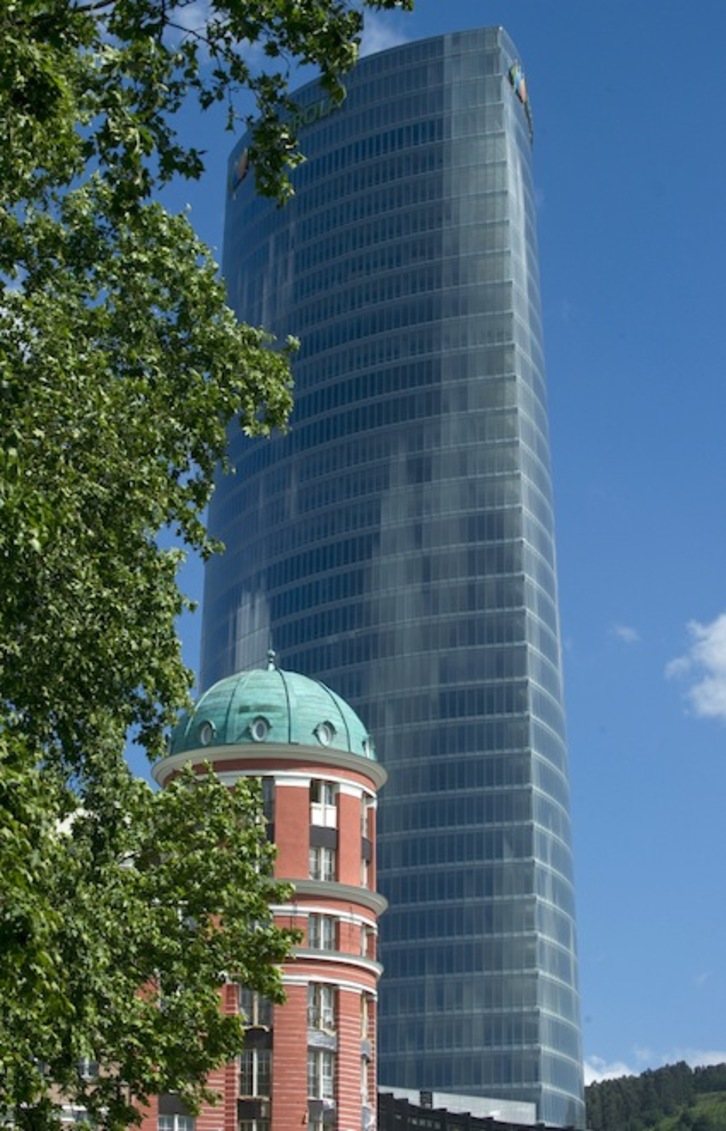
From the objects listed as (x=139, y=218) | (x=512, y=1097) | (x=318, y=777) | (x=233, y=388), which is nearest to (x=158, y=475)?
(x=233, y=388)

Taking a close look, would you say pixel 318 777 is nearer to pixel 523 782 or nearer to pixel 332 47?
pixel 332 47

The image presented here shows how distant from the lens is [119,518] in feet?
116

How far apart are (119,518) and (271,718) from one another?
44.9 metres

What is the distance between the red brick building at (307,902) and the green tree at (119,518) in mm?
29544

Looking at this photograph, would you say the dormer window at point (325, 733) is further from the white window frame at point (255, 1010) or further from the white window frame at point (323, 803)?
the white window frame at point (255, 1010)

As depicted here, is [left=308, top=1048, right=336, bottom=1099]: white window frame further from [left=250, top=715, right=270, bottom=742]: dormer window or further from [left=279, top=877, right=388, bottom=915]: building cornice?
[left=250, top=715, right=270, bottom=742]: dormer window

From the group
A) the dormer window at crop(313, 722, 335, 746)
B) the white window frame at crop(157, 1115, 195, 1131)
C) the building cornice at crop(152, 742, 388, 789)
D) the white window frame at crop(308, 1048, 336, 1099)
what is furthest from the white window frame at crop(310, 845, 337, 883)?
the white window frame at crop(157, 1115, 195, 1131)

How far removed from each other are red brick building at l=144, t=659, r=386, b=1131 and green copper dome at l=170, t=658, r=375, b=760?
73mm

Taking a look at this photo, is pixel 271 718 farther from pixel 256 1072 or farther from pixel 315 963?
pixel 256 1072

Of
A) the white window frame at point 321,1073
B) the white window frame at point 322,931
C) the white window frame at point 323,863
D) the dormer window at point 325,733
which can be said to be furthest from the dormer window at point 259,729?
the white window frame at point 321,1073

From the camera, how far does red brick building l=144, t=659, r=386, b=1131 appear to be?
7375cm

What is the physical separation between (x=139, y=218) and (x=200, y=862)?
22.4 meters

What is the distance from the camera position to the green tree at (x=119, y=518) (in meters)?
26.1

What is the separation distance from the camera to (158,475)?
1405 inches
